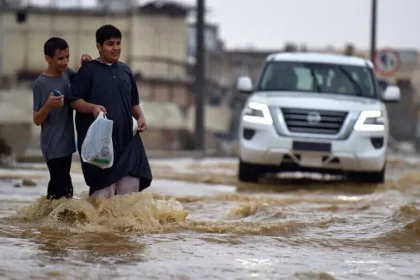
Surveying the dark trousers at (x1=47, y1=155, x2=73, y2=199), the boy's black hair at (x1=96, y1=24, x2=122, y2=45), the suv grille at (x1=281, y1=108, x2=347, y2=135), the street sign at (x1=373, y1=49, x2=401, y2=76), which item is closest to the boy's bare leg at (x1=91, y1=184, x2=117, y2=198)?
the dark trousers at (x1=47, y1=155, x2=73, y2=199)

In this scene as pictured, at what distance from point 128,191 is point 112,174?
0.24 m

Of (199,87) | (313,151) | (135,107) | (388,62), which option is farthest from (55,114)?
(199,87)

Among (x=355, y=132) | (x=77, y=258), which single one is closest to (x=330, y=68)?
(x=355, y=132)

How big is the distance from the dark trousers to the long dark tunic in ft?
0.94

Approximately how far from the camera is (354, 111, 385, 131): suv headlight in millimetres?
14289

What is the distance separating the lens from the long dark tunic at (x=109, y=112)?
26.3 ft

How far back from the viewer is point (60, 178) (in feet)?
27.4

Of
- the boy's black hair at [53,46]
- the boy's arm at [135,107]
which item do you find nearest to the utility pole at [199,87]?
the boy's arm at [135,107]

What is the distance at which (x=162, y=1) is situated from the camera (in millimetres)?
67312

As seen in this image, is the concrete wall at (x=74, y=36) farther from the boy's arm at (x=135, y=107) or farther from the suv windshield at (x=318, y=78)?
the boy's arm at (x=135, y=107)

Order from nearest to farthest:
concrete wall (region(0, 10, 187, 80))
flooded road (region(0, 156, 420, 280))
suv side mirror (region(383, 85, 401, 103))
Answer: flooded road (region(0, 156, 420, 280)), suv side mirror (region(383, 85, 401, 103)), concrete wall (region(0, 10, 187, 80))

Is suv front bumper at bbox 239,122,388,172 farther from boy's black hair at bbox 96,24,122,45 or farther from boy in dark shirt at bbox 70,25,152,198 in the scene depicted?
boy's black hair at bbox 96,24,122,45

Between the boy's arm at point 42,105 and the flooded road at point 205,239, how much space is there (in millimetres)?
659

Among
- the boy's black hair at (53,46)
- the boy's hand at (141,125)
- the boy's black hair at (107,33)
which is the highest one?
the boy's black hair at (107,33)
